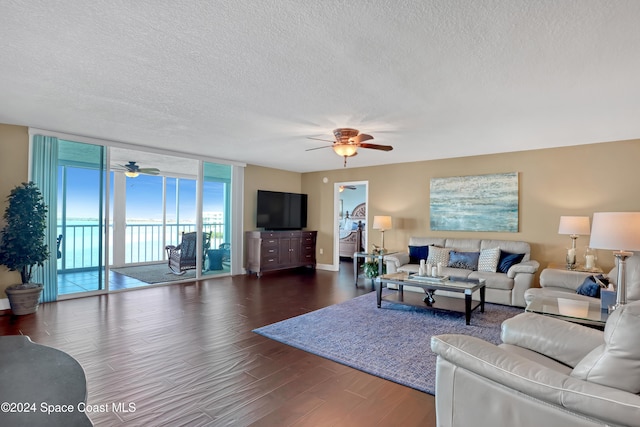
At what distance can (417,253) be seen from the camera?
5988 millimetres

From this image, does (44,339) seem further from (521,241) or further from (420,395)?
(521,241)

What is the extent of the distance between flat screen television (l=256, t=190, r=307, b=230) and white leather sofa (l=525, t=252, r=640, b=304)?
511cm

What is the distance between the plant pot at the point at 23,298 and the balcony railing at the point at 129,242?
2.43 ft

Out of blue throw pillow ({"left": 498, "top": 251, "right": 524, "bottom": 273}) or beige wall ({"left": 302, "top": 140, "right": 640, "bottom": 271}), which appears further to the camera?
blue throw pillow ({"left": 498, "top": 251, "right": 524, "bottom": 273})

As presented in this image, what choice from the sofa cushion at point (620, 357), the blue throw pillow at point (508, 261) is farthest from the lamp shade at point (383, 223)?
the sofa cushion at point (620, 357)

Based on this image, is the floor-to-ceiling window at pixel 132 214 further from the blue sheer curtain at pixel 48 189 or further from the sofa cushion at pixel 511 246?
the sofa cushion at pixel 511 246

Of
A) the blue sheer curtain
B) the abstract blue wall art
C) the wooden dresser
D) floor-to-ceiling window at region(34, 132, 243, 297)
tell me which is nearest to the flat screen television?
the wooden dresser

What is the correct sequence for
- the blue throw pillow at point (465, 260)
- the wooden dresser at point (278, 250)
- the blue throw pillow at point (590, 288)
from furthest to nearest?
the wooden dresser at point (278, 250) < the blue throw pillow at point (465, 260) < the blue throw pillow at point (590, 288)

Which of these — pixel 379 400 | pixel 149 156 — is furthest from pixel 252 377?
pixel 149 156

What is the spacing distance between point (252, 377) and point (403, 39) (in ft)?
8.70

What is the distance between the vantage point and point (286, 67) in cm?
262

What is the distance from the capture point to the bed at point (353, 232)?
9.46 meters

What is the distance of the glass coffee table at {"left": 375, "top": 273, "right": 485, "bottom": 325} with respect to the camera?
Answer: 154 inches

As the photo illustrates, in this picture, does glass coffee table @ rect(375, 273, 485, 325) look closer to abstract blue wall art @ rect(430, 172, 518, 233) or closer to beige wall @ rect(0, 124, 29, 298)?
abstract blue wall art @ rect(430, 172, 518, 233)
